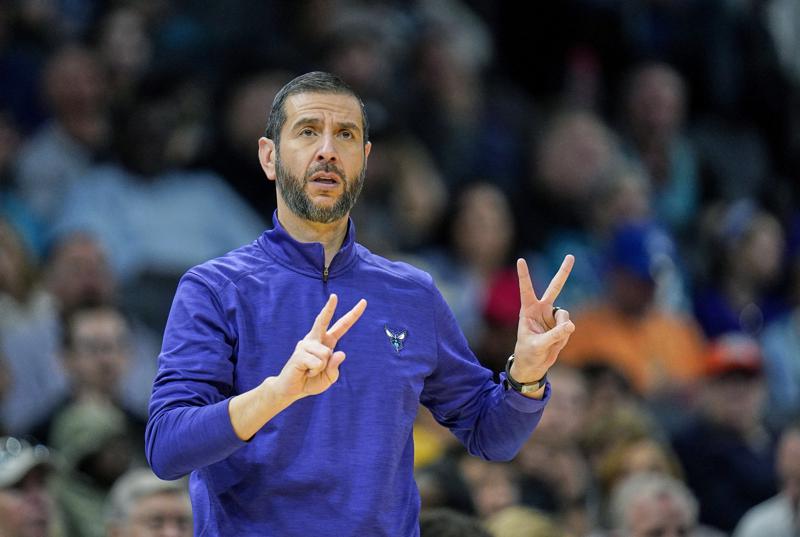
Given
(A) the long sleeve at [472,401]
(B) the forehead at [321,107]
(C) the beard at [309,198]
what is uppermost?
(B) the forehead at [321,107]

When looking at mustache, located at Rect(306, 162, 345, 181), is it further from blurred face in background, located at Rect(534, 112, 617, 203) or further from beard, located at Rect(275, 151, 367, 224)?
blurred face in background, located at Rect(534, 112, 617, 203)

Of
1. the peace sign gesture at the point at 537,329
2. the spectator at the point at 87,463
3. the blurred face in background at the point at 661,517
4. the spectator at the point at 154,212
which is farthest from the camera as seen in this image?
the spectator at the point at 154,212

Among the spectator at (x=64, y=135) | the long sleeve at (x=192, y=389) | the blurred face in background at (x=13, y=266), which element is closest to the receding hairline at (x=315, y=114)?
the long sleeve at (x=192, y=389)

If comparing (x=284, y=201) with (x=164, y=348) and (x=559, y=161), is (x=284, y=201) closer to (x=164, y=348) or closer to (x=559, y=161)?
(x=164, y=348)

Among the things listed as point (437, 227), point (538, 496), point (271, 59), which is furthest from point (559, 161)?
point (538, 496)

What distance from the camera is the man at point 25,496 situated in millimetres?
5637

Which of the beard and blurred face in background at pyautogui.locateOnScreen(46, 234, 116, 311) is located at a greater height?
the beard

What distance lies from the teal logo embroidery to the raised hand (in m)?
0.32

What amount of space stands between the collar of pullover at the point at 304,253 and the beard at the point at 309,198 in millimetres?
63

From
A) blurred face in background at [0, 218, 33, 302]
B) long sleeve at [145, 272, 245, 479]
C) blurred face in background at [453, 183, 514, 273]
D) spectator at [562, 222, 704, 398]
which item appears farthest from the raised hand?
blurred face in background at [453, 183, 514, 273]

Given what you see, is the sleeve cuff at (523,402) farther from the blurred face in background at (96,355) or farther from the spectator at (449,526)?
→ the blurred face in background at (96,355)

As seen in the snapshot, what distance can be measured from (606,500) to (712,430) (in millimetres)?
1178

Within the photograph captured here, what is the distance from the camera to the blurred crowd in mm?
6895

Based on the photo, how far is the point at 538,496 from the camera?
693 cm
